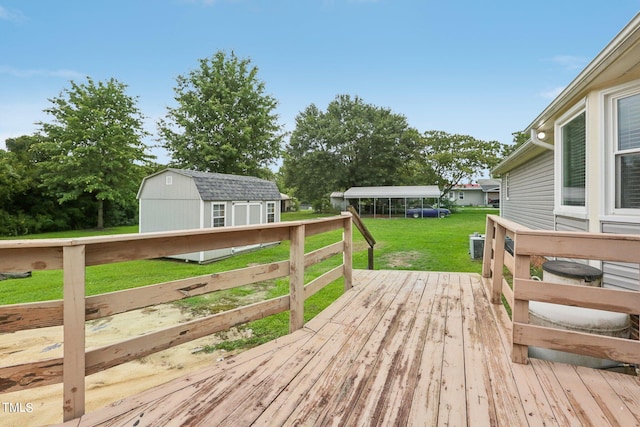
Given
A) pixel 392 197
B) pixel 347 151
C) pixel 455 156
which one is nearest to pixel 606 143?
pixel 392 197

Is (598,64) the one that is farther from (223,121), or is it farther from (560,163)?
(223,121)

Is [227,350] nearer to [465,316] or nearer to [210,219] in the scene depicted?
[465,316]

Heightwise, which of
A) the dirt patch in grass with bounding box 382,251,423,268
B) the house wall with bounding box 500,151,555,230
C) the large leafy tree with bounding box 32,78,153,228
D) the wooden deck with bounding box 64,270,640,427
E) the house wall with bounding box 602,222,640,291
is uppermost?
the large leafy tree with bounding box 32,78,153,228

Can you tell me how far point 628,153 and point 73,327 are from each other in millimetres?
4920

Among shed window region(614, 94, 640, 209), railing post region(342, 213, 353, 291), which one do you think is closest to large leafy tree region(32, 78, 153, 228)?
railing post region(342, 213, 353, 291)

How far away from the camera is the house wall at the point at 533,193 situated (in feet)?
21.5

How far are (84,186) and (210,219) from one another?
41.7ft

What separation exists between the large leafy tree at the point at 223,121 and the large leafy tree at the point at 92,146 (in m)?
2.92

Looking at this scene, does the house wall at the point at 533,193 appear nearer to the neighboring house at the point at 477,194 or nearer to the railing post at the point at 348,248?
the railing post at the point at 348,248

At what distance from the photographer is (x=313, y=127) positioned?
2834cm

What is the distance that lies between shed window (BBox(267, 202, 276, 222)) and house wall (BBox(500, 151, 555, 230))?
8.66m

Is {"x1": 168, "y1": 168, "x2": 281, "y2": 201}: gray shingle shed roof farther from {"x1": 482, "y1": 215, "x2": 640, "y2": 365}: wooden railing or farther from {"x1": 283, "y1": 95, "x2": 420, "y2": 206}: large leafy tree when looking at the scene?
{"x1": 283, "y1": 95, "x2": 420, "y2": 206}: large leafy tree

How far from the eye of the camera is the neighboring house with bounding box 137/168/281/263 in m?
8.72

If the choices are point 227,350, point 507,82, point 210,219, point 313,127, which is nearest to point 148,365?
point 227,350
